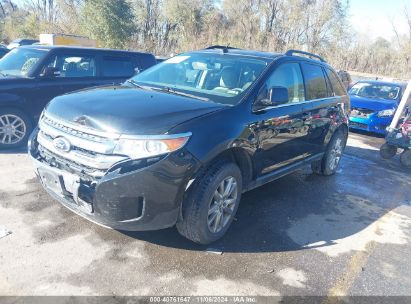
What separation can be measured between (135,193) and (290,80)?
8.43 ft

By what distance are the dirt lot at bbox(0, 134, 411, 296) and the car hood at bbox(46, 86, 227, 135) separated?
45.1 inches

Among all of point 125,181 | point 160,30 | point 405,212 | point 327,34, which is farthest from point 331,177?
point 160,30

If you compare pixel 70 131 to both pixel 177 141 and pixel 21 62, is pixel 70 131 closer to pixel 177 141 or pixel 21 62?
pixel 177 141

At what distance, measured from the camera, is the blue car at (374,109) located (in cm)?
988

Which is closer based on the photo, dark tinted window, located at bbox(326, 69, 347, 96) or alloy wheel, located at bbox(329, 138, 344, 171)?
dark tinted window, located at bbox(326, 69, 347, 96)

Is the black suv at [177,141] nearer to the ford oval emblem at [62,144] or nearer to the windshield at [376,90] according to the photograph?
the ford oval emblem at [62,144]

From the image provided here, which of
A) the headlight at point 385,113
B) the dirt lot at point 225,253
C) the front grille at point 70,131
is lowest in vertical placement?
the dirt lot at point 225,253

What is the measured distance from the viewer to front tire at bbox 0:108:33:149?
5891mm

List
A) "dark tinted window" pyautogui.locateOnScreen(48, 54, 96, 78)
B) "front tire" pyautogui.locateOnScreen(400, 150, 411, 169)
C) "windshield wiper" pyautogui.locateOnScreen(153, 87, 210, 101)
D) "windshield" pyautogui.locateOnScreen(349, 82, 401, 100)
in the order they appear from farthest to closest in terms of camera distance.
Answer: "windshield" pyautogui.locateOnScreen(349, 82, 401, 100) < "front tire" pyautogui.locateOnScreen(400, 150, 411, 169) < "dark tinted window" pyautogui.locateOnScreen(48, 54, 96, 78) < "windshield wiper" pyautogui.locateOnScreen(153, 87, 210, 101)

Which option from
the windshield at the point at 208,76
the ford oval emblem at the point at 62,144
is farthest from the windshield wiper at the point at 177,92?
the ford oval emblem at the point at 62,144

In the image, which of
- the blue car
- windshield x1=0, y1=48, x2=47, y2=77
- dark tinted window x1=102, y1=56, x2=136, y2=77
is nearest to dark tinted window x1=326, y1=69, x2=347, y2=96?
dark tinted window x1=102, y1=56, x2=136, y2=77

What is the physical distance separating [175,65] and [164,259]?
2440mm

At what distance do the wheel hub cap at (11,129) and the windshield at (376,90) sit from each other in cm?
915

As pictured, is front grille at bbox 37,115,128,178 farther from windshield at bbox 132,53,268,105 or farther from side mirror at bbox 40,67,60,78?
side mirror at bbox 40,67,60,78
